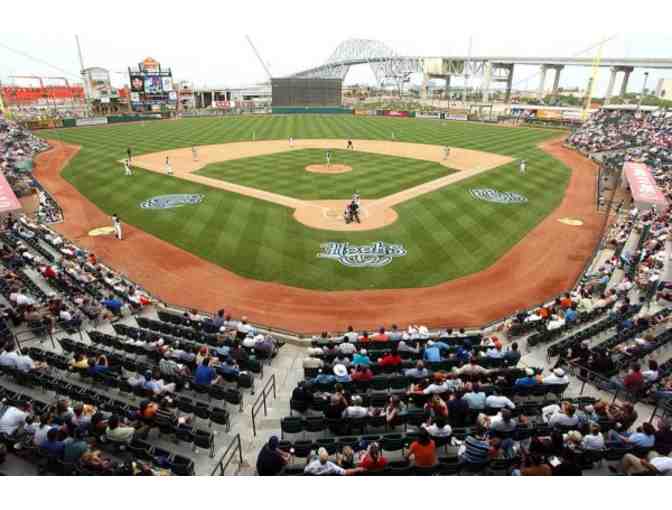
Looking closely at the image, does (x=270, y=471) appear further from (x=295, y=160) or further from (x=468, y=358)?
(x=295, y=160)

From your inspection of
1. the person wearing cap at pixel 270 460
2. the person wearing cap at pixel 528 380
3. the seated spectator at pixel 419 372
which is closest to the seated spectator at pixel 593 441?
the person wearing cap at pixel 528 380

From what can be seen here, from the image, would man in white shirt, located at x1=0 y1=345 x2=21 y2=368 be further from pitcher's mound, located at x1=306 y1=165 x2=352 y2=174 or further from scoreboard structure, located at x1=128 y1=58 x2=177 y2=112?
scoreboard structure, located at x1=128 y1=58 x2=177 y2=112

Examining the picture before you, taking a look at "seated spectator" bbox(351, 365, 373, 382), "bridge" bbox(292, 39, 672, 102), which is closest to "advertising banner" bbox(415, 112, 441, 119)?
"bridge" bbox(292, 39, 672, 102)

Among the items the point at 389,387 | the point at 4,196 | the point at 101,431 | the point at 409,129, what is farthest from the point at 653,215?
the point at 409,129

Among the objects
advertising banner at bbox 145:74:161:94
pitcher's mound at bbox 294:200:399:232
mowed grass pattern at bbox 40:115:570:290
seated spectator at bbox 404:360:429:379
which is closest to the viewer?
seated spectator at bbox 404:360:429:379

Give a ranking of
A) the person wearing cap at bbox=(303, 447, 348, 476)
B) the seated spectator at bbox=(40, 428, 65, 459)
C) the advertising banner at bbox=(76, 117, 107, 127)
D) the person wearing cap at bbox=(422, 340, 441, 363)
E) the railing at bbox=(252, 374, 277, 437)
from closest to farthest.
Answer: the person wearing cap at bbox=(303, 447, 348, 476)
the seated spectator at bbox=(40, 428, 65, 459)
the railing at bbox=(252, 374, 277, 437)
the person wearing cap at bbox=(422, 340, 441, 363)
the advertising banner at bbox=(76, 117, 107, 127)

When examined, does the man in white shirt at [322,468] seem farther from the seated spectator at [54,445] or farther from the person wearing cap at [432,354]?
the person wearing cap at [432,354]
